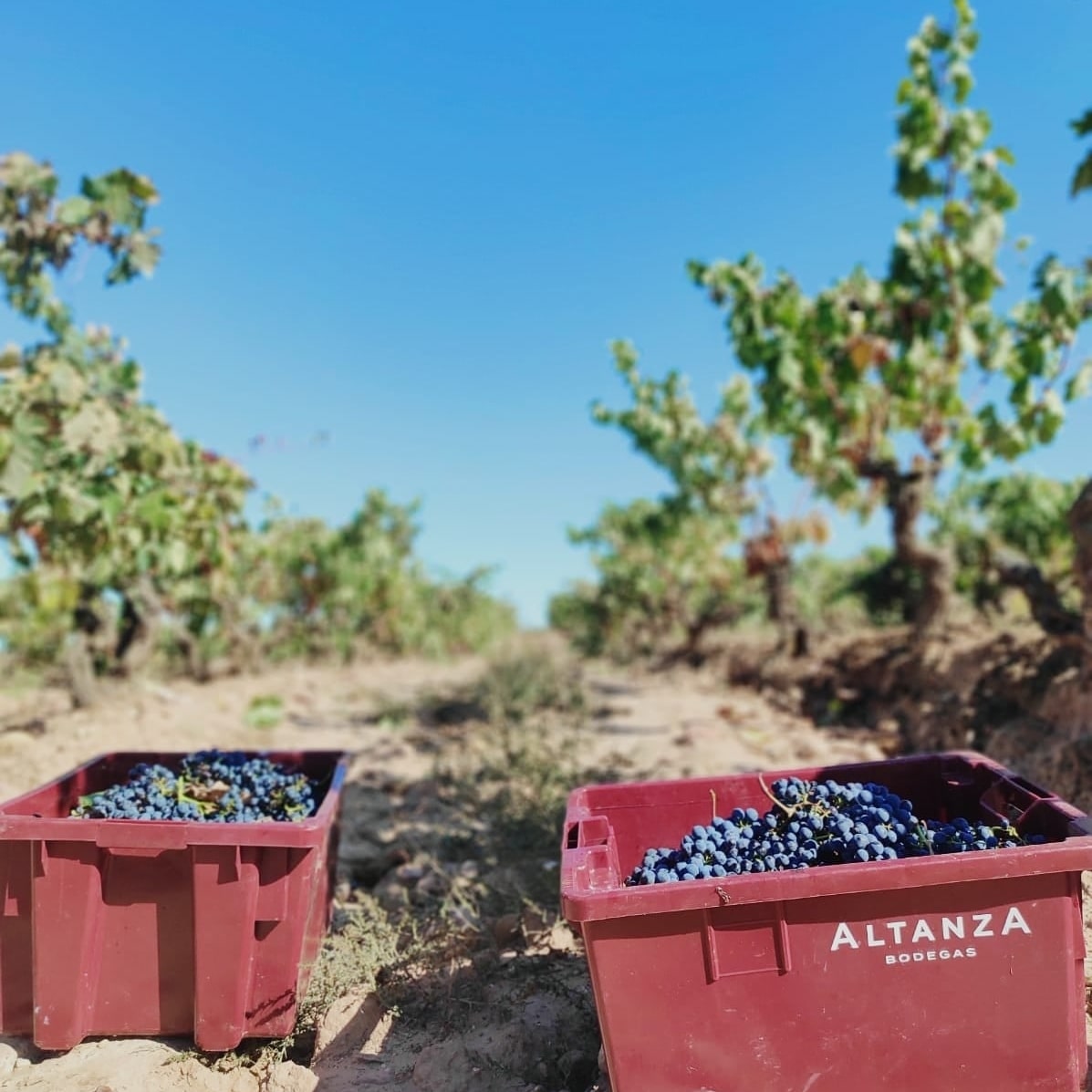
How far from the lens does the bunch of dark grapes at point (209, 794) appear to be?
2797mm

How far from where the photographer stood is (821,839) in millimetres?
2307

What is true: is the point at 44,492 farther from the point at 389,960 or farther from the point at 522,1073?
the point at 522,1073

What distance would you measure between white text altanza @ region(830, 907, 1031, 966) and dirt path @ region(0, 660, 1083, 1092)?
3.15ft

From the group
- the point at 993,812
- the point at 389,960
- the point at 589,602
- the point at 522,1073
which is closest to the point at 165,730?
the point at 389,960

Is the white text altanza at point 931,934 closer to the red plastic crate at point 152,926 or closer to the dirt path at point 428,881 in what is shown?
the dirt path at point 428,881

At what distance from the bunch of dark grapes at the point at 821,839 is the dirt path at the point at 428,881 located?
0.74m

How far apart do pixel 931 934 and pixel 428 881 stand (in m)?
2.41

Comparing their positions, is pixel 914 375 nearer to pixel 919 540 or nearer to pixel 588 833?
pixel 919 540

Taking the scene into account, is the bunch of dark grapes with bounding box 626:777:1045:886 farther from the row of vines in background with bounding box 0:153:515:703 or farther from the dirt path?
the row of vines in background with bounding box 0:153:515:703

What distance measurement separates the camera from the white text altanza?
1979 millimetres

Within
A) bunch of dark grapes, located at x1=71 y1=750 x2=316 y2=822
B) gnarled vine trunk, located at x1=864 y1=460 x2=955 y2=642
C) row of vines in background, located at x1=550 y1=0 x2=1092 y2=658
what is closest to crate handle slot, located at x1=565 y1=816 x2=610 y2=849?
bunch of dark grapes, located at x1=71 y1=750 x2=316 y2=822

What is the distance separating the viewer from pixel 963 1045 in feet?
6.54

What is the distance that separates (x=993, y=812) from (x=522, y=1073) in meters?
1.59

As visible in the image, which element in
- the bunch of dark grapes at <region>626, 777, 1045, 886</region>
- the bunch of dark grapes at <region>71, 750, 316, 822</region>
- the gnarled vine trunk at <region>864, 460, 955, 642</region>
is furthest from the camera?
the gnarled vine trunk at <region>864, 460, 955, 642</region>
